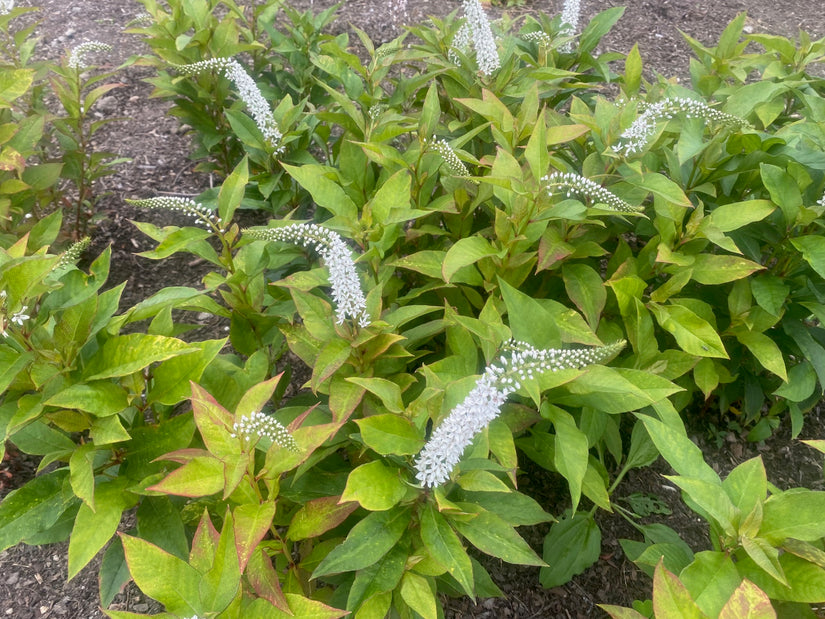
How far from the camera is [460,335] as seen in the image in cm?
202

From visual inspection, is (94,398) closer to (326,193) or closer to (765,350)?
(326,193)

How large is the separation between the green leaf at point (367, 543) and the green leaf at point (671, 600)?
0.71 meters

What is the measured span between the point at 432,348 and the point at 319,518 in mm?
1128

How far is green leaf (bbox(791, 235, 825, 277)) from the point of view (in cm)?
214

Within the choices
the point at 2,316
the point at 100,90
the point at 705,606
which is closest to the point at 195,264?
the point at 100,90

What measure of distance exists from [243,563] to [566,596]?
1676 millimetres

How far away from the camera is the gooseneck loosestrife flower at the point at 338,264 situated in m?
1.70

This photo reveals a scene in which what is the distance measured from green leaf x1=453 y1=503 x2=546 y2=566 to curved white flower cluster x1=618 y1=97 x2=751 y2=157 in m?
1.48

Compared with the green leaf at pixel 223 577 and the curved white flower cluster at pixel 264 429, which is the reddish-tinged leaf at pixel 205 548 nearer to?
the green leaf at pixel 223 577

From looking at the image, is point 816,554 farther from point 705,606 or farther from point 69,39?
point 69,39

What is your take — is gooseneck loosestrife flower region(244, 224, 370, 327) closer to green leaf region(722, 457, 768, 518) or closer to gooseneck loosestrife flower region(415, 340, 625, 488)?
gooseneck loosestrife flower region(415, 340, 625, 488)

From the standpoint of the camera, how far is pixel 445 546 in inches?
63.3

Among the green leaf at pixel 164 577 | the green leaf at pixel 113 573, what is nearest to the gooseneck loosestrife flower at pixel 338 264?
the green leaf at pixel 164 577

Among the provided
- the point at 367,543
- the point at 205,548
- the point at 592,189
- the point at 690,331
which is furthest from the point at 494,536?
the point at 592,189
